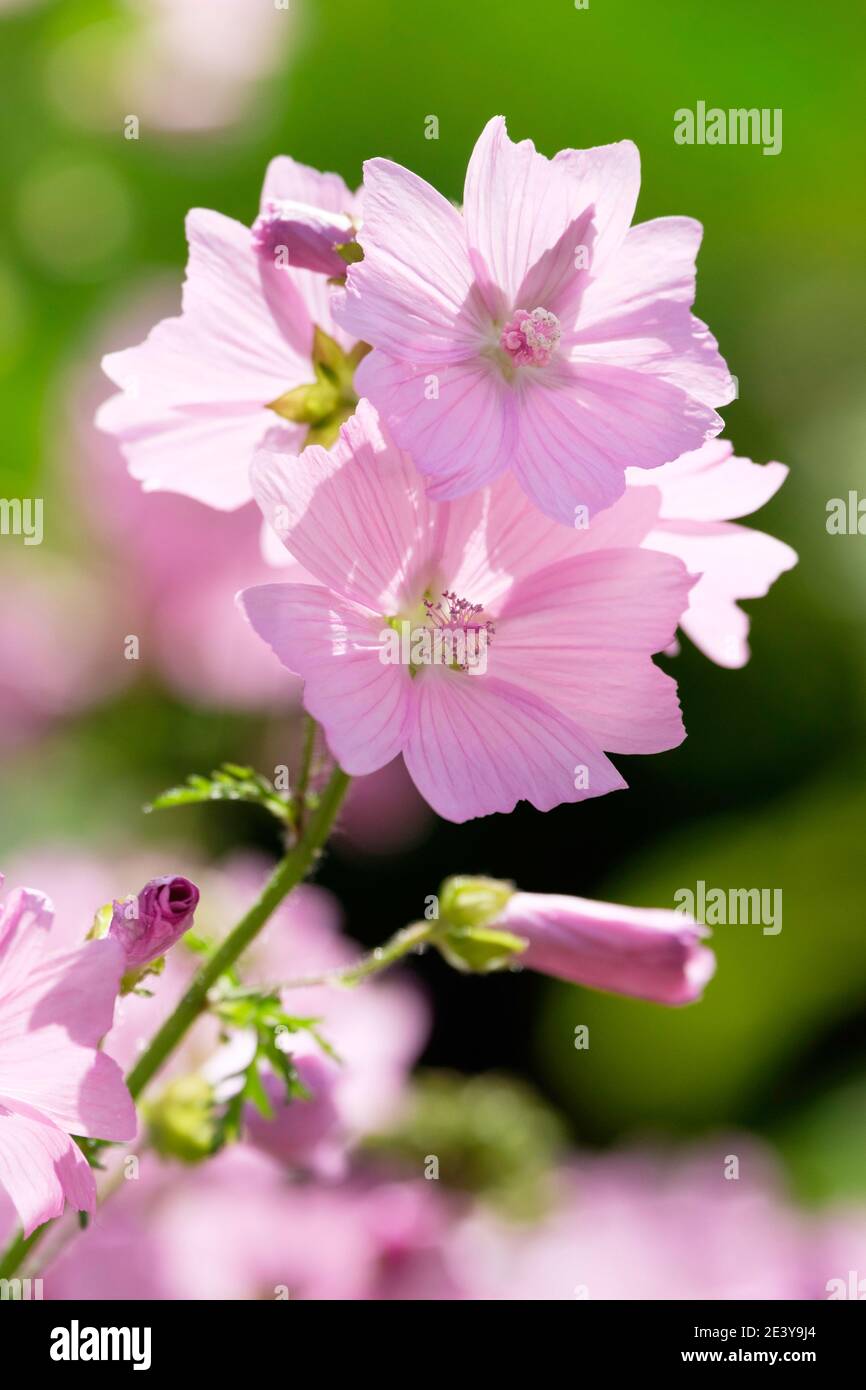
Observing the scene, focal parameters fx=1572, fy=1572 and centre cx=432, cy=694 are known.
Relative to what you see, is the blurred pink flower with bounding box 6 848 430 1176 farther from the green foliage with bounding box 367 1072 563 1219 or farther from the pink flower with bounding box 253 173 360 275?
the pink flower with bounding box 253 173 360 275

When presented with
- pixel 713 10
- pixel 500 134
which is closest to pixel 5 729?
pixel 500 134

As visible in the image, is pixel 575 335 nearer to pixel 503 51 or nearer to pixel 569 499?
pixel 569 499

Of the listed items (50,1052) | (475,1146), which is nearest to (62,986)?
(50,1052)

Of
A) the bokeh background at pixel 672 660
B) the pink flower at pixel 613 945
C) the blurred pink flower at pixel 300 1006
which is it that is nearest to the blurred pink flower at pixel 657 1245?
the blurred pink flower at pixel 300 1006

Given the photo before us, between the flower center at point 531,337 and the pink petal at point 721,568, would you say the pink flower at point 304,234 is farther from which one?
the pink petal at point 721,568

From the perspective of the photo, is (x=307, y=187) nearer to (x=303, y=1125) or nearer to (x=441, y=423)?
(x=441, y=423)
